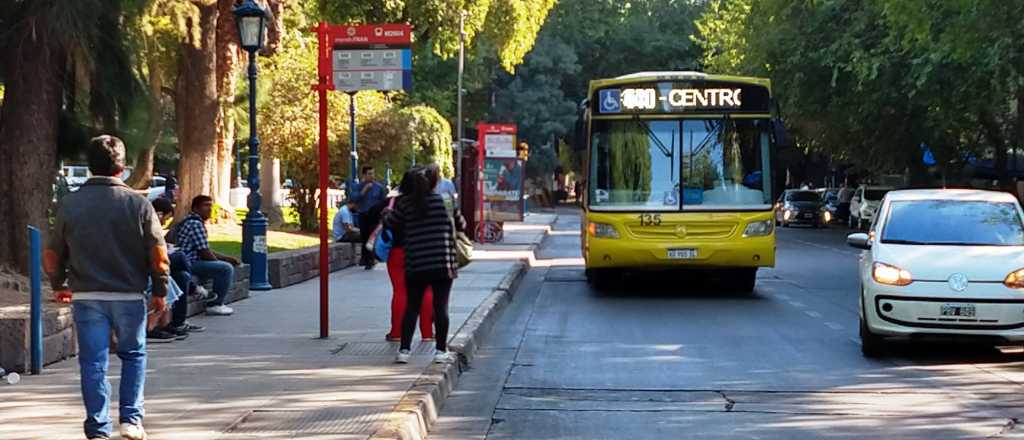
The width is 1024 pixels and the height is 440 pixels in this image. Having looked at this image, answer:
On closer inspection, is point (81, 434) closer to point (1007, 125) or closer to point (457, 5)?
point (457, 5)

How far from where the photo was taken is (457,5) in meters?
31.3

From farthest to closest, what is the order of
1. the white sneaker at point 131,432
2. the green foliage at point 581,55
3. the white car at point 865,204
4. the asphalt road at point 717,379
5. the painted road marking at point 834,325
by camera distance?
the green foliage at point 581,55
the white car at point 865,204
the painted road marking at point 834,325
the asphalt road at point 717,379
the white sneaker at point 131,432

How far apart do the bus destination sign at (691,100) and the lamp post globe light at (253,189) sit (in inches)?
193

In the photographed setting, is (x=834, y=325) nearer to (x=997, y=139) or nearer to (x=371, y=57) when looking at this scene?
(x=371, y=57)

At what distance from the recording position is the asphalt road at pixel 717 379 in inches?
368

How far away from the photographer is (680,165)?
19.6 metres

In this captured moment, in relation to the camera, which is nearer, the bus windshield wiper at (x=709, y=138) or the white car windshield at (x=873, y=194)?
the bus windshield wiper at (x=709, y=138)

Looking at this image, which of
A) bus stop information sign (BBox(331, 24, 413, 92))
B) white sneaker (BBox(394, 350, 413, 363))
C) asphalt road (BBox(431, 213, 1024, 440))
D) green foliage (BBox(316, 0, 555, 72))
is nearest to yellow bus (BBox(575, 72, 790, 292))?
asphalt road (BBox(431, 213, 1024, 440))

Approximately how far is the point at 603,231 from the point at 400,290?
743cm

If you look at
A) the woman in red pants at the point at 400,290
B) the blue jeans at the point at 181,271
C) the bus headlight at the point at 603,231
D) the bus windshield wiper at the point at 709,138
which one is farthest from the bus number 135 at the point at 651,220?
the blue jeans at the point at 181,271

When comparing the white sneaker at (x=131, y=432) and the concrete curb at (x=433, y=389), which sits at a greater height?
the white sneaker at (x=131, y=432)

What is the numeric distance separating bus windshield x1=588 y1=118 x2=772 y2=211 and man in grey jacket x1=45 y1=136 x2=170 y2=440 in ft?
41.0

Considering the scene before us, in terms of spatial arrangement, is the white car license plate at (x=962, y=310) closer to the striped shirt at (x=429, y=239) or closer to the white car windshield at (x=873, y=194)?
the striped shirt at (x=429, y=239)

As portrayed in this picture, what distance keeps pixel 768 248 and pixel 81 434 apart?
503 inches
